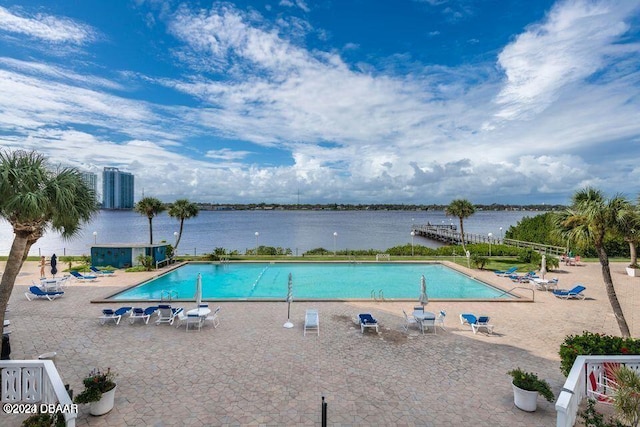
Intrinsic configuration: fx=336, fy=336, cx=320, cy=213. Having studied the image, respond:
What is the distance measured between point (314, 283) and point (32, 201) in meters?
17.0

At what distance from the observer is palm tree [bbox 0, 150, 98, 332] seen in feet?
21.4

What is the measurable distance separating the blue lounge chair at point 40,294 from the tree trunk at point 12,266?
9.89 m

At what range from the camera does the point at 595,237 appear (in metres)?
9.78

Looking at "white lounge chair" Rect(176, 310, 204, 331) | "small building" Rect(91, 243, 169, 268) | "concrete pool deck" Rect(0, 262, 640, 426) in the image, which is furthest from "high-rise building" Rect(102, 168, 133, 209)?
"white lounge chair" Rect(176, 310, 204, 331)

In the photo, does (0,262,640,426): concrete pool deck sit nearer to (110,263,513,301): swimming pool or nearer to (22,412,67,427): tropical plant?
(22,412,67,427): tropical plant

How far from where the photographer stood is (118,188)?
158 meters

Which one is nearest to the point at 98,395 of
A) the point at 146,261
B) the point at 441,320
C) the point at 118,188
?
the point at 441,320

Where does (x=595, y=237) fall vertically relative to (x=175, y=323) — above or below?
above

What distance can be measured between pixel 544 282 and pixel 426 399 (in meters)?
14.3

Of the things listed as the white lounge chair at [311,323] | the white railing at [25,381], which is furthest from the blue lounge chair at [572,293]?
the white railing at [25,381]

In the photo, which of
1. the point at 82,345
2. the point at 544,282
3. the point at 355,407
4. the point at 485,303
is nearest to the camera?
the point at 355,407

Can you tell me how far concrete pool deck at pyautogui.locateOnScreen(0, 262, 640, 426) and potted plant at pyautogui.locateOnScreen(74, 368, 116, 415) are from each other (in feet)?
0.64

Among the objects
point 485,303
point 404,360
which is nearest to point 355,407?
point 404,360

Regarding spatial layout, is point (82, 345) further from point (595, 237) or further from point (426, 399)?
point (595, 237)
